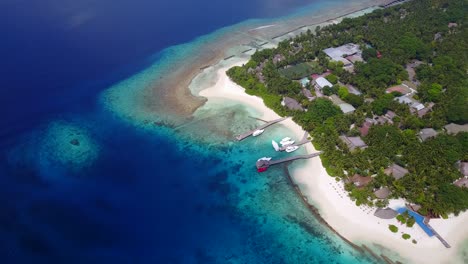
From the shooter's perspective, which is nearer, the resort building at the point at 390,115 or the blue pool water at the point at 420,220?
the blue pool water at the point at 420,220

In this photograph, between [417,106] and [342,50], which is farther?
[342,50]

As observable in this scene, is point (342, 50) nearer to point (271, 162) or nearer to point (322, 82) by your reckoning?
point (322, 82)

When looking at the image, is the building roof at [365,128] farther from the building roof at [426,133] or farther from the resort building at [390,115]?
the building roof at [426,133]

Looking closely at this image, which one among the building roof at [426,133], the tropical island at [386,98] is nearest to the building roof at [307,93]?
the tropical island at [386,98]

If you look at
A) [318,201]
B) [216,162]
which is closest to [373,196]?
[318,201]

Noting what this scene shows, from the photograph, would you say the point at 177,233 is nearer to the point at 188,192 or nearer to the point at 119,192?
the point at 188,192

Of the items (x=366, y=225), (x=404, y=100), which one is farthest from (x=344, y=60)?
(x=366, y=225)
